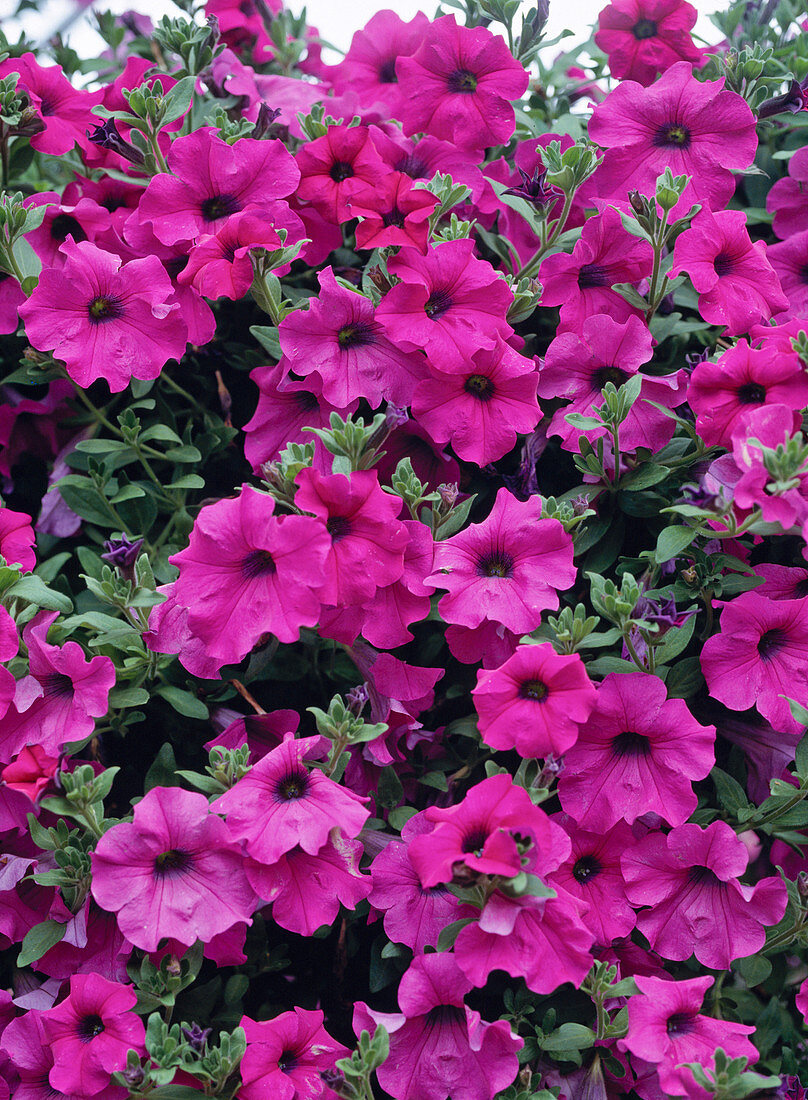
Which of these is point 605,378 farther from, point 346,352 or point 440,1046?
point 440,1046

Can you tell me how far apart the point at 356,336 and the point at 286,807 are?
26.0 inches

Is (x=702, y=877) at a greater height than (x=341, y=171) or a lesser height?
lesser

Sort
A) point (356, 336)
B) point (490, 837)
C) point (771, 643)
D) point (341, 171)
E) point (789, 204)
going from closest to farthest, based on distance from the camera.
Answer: point (490, 837), point (771, 643), point (356, 336), point (341, 171), point (789, 204)

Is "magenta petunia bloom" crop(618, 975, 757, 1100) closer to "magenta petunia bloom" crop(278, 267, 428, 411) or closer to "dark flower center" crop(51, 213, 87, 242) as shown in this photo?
"magenta petunia bloom" crop(278, 267, 428, 411)

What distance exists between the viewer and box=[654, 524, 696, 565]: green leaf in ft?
3.94

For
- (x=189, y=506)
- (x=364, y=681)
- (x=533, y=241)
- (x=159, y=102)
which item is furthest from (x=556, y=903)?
(x=159, y=102)

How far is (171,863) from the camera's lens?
1.17 m

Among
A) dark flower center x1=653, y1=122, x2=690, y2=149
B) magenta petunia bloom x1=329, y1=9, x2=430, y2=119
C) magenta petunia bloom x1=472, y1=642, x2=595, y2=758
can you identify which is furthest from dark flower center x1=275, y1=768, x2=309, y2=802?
magenta petunia bloom x1=329, y1=9, x2=430, y2=119

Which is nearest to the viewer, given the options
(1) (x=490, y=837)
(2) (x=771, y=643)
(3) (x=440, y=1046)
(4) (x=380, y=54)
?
(1) (x=490, y=837)

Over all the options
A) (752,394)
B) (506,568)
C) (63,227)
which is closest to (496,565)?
(506,568)

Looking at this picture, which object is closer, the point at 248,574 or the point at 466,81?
the point at 248,574

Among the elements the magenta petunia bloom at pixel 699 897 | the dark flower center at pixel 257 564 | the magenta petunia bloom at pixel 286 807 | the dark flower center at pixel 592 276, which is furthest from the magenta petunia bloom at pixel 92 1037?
the dark flower center at pixel 592 276

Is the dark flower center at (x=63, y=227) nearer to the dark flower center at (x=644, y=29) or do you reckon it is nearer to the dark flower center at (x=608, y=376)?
the dark flower center at (x=608, y=376)

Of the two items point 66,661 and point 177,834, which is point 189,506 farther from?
point 177,834
